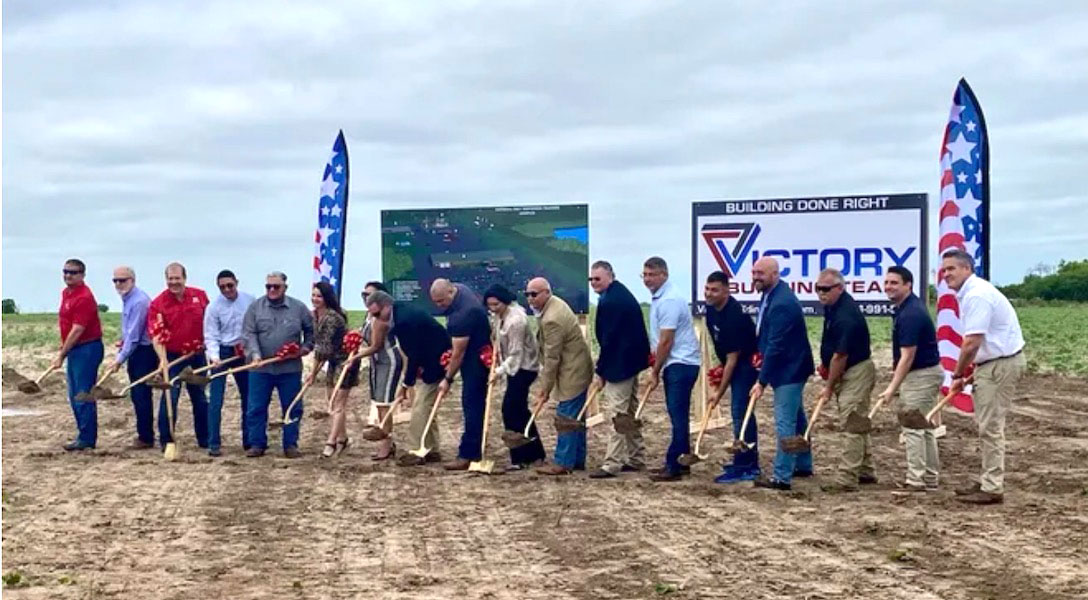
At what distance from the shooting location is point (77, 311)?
46.6 feet

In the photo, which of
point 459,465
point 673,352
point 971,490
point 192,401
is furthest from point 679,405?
point 192,401

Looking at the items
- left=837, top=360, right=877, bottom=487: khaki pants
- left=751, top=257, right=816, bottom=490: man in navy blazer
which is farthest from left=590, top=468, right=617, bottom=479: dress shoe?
left=837, top=360, right=877, bottom=487: khaki pants

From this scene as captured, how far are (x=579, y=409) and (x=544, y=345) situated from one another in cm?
67

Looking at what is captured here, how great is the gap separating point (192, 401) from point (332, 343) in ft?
6.16

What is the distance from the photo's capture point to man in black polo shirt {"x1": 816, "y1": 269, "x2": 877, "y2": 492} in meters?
11.5

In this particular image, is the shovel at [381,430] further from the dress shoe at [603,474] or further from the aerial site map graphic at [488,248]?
the aerial site map graphic at [488,248]

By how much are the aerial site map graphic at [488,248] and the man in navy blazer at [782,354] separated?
280 inches

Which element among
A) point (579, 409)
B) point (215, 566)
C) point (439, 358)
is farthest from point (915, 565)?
point (439, 358)

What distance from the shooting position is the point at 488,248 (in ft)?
65.3

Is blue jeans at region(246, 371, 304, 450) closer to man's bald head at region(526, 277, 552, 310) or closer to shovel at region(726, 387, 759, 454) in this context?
man's bald head at region(526, 277, 552, 310)

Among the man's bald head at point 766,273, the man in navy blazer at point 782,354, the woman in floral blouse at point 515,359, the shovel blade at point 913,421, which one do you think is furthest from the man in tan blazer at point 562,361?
the shovel blade at point 913,421

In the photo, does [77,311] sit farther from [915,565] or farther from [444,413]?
[915,565]

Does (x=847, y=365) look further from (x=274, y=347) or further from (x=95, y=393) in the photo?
(x=95, y=393)

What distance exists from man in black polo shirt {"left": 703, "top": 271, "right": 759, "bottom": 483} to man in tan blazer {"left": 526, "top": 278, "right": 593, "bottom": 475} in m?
1.35
